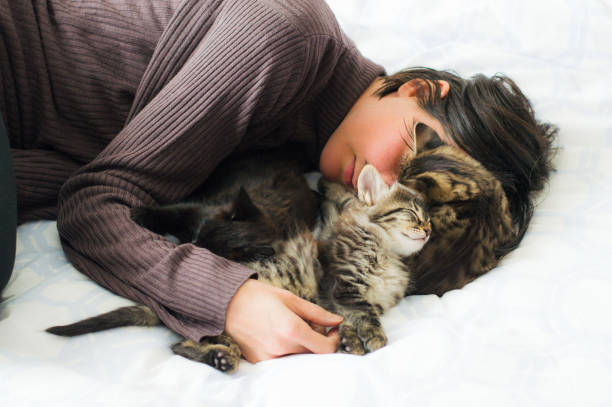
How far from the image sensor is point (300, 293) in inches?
43.9

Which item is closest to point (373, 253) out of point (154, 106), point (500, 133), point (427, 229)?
point (427, 229)

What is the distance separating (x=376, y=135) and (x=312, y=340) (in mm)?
654

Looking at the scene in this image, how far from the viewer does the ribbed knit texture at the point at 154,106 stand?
105 cm

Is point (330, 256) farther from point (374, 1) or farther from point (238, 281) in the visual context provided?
point (374, 1)

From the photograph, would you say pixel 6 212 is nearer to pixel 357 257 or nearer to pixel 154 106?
pixel 154 106

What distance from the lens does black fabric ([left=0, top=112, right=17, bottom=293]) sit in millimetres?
914

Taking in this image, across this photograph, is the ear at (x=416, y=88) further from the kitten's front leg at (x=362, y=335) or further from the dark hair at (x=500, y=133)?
the kitten's front leg at (x=362, y=335)

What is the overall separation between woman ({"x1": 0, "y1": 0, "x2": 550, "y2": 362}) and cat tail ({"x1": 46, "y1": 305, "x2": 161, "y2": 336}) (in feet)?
0.10

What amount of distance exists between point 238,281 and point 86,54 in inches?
34.4

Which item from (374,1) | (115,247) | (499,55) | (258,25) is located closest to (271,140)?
(258,25)

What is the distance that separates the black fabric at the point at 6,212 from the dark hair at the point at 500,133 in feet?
3.45

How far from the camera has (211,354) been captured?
0.93m

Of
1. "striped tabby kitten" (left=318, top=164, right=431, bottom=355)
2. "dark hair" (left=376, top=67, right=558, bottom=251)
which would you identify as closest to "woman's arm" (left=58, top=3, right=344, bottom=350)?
"striped tabby kitten" (left=318, top=164, right=431, bottom=355)

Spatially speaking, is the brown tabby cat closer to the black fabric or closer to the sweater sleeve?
the sweater sleeve
